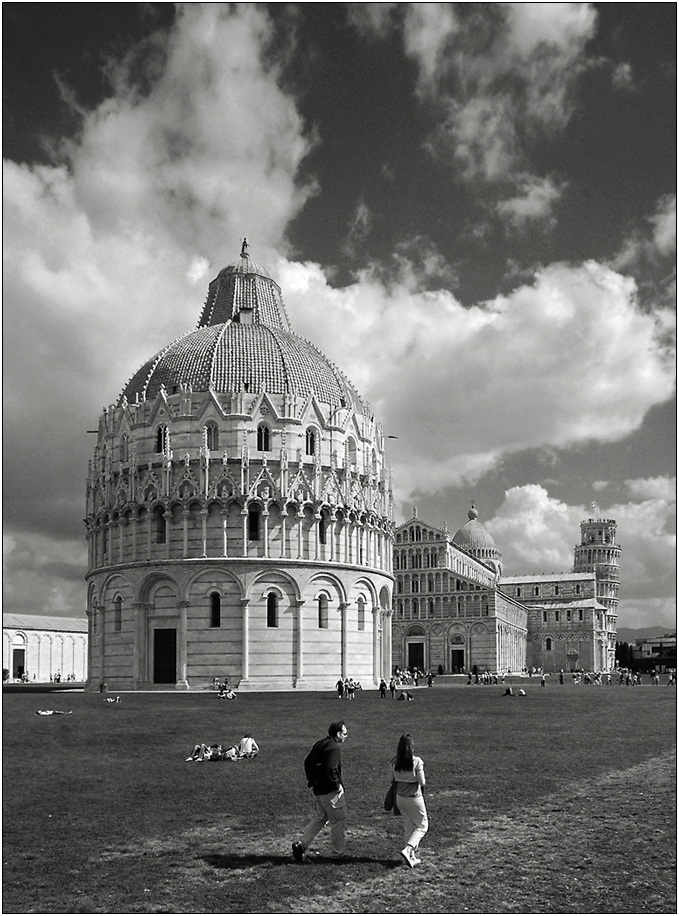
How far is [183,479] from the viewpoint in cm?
6228

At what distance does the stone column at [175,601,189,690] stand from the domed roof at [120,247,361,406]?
14726 mm

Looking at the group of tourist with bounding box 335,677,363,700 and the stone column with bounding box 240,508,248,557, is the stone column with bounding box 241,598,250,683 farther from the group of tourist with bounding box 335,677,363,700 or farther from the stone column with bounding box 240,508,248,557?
the group of tourist with bounding box 335,677,363,700

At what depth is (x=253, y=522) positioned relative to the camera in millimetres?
62344

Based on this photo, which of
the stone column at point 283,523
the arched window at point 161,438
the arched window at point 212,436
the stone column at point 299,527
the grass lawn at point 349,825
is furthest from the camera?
the arched window at point 161,438

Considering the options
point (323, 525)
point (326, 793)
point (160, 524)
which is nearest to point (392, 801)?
point (326, 793)

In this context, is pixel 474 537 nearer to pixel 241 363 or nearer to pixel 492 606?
pixel 492 606

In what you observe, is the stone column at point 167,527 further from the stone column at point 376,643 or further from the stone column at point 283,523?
the stone column at point 376,643

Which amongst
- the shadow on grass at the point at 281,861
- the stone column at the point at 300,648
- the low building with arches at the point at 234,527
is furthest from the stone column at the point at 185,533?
the shadow on grass at the point at 281,861

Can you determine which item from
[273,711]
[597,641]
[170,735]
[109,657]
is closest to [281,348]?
[109,657]

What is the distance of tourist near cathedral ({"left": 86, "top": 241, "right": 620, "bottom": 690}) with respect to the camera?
2414 inches

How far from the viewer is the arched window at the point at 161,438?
212ft

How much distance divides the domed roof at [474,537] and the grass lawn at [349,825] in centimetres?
12787

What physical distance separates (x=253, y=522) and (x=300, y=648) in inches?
339

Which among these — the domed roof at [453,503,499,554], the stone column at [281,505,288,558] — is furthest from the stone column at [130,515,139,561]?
the domed roof at [453,503,499,554]
